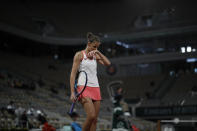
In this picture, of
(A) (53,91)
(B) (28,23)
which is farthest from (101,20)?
(A) (53,91)

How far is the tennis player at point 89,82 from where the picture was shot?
4359 millimetres

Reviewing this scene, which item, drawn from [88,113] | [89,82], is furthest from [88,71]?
[88,113]

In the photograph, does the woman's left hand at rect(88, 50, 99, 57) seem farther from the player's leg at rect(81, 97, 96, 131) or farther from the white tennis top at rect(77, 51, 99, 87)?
the player's leg at rect(81, 97, 96, 131)

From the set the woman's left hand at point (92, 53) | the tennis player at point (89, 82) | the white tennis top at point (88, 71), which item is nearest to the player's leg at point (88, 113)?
the tennis player at point (89, 82)

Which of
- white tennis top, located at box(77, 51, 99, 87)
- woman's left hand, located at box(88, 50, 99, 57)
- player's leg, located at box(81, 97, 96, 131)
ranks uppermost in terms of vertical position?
woman's left hand, located at box(88, 50, 99, 57)

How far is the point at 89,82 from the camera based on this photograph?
180 inches

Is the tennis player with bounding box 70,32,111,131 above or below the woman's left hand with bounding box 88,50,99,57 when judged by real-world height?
below

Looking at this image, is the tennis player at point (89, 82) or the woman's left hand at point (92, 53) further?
the woman's left hand at point (92, 53)

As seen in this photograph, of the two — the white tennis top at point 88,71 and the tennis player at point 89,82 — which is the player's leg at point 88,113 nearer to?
the tennis player at point 89,82

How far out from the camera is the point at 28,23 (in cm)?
2816

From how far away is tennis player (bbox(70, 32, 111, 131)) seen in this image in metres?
4.36

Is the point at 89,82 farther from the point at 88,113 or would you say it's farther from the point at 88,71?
the point at 88,113

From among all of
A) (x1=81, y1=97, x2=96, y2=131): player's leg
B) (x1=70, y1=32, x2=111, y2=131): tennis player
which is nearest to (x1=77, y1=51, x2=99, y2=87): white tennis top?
(x1=70, y1=32, x2=111, y2=131): tennis player

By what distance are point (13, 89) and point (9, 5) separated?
9017mm
